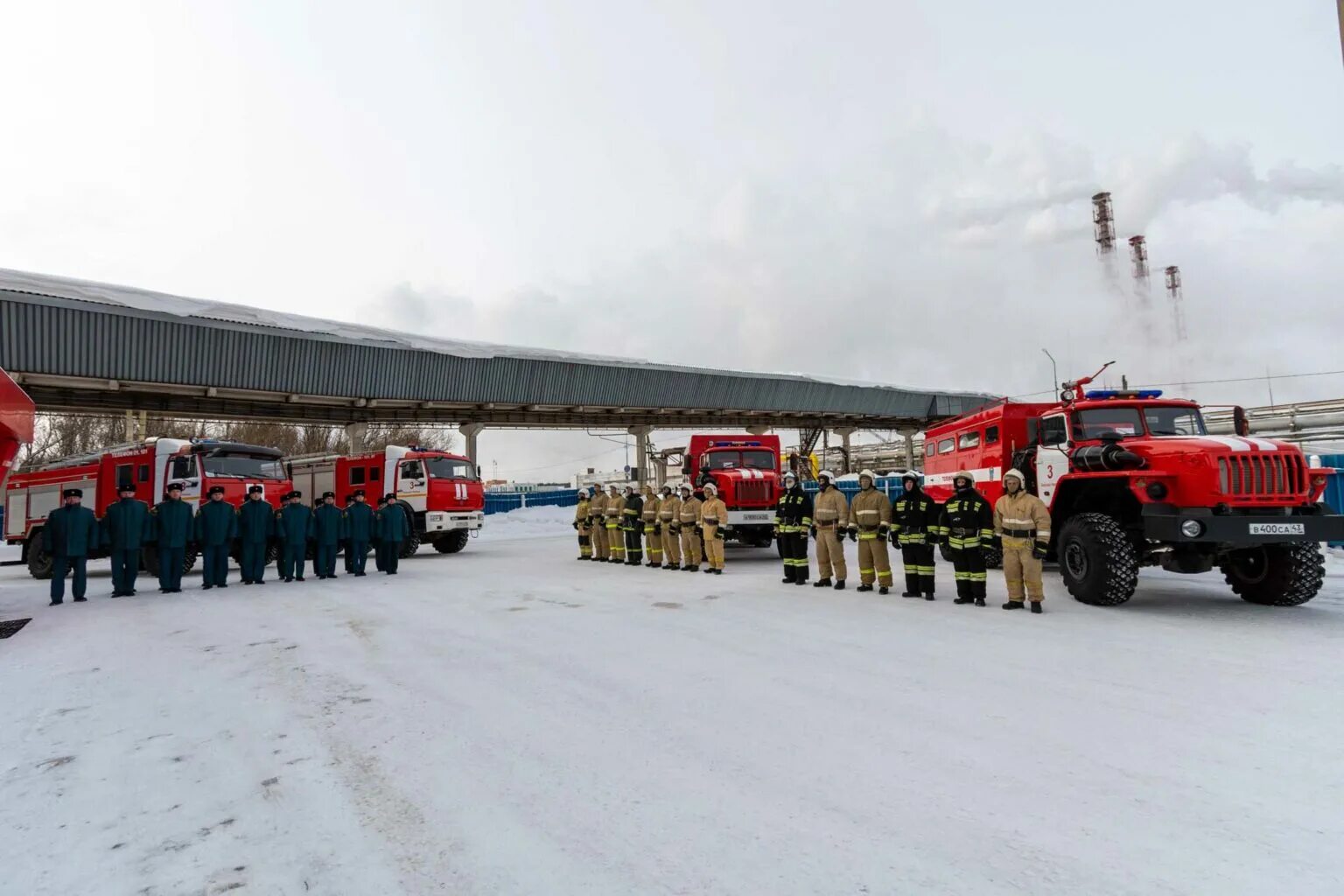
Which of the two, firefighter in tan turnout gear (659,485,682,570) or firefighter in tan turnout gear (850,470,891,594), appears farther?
firefighter in tan turnout gear (659,485,682,570)

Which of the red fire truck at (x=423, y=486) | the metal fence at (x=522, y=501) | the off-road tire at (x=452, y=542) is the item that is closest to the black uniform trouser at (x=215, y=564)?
the red fire truck at (x=423, y=486)

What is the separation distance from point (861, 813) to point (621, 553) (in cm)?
1260

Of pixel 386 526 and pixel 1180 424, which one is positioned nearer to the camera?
pixel 1180 424

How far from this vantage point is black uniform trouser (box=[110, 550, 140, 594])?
1123cm

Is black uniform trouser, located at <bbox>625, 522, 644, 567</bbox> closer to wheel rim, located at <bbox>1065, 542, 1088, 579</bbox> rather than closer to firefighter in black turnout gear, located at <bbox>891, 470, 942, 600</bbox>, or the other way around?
firefighter in black turnout gear, located at <bbox>891, 470, 942, 600</bbox>

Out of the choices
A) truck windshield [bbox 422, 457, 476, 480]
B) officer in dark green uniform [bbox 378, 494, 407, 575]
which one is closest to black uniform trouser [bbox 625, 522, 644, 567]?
officer in dark green uniform [bbox 378, 494, 407, 575]

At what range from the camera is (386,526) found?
542 inches

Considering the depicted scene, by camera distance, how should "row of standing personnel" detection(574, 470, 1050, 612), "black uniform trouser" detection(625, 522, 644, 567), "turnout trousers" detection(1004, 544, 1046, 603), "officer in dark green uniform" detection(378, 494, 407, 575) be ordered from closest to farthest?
"turnout trousers" detection(1004, 544, 1046, 603)
"row of standing personnel" detection(574, 470, 1050, 612)
"officer in dark green uniform" detection(378, 494, 407, 575)
"black uniform trouser" detection(625, 522, 644, 567)

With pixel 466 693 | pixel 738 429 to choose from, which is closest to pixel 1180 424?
pixel 466 693

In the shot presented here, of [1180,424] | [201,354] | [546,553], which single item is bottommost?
A: [546,553]

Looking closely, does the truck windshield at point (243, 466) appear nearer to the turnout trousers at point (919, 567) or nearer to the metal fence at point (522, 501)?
the turnout trousers at point (919, 567)

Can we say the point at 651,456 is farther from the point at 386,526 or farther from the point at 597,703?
the point at 597,703

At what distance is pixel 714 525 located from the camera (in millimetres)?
12375

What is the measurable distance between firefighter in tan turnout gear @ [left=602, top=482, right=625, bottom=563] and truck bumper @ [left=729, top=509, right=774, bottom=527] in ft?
7.53
